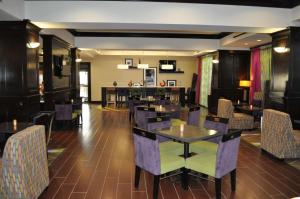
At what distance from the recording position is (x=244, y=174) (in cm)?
422

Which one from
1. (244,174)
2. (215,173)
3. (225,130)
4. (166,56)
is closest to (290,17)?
(225,130)

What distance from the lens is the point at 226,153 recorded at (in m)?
3.17

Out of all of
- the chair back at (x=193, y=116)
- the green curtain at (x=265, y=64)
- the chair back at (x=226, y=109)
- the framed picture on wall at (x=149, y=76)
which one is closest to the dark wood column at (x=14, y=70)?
the chair back at (x=193, y=116)

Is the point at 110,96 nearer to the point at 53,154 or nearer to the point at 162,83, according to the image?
the point at 162,83

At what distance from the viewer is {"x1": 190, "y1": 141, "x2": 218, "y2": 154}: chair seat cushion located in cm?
385

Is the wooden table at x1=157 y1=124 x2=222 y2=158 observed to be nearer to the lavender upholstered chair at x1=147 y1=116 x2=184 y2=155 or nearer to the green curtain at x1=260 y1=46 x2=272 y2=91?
the lavender upholstered chair at x1=147 y1=116 x2=184 y2=155

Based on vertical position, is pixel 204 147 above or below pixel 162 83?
below

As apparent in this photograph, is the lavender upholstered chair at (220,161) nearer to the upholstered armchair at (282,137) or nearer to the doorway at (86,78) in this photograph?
the upholstered armchair at (282,137)

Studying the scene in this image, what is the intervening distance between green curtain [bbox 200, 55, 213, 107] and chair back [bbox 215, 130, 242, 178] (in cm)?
949

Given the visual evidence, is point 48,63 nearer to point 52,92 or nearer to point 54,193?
point 52,92

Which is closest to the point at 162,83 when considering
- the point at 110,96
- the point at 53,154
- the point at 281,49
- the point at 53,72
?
the point at 110,96

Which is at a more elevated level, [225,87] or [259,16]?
[259,16]

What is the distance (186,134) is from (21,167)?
2165 millimetres

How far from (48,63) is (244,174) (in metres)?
5.84
